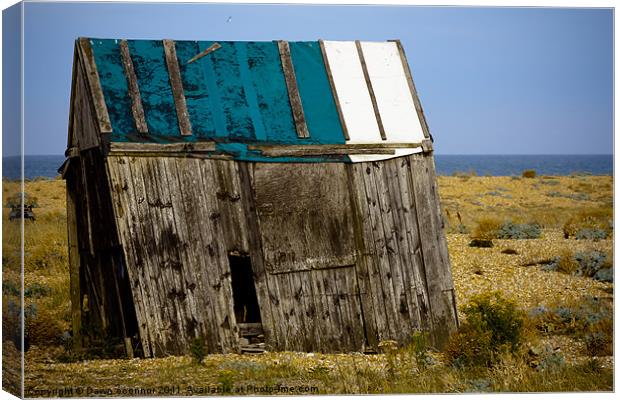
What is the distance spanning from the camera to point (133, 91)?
1020 centimetres

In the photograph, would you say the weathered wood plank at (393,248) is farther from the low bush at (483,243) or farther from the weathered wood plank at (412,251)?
the low bush at (483,243)

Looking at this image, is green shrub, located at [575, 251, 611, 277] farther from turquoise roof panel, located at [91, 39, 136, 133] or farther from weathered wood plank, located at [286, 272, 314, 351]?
turquoise roof panel, located at [91, 39, 136, 133]

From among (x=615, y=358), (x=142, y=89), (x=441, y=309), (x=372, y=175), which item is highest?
(x=142, y=89)

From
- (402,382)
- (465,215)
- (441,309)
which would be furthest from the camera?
(465,215)

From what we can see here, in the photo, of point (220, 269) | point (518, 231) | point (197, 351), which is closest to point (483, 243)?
point (518, 231)

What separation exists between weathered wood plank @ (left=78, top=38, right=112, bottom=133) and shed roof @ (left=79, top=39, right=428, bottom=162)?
14 mm

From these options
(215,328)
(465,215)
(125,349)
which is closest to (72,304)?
(125,349)

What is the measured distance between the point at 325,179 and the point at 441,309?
6.15ft

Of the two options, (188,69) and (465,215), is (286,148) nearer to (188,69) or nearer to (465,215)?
(188,69)

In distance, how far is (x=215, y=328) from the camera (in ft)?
33.8

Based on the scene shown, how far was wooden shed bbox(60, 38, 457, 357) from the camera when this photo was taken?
1017 cm

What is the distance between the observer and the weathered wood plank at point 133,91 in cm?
1013

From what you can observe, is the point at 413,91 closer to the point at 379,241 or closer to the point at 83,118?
the point at 379,241

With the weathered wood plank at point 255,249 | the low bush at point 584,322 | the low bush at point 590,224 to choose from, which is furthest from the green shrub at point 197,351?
the low bush at point 590,224
